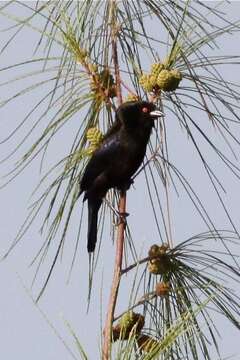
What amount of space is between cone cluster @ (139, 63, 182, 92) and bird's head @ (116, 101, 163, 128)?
91mm

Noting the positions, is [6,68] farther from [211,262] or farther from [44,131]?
[211,262]

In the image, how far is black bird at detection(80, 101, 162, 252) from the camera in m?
2.75

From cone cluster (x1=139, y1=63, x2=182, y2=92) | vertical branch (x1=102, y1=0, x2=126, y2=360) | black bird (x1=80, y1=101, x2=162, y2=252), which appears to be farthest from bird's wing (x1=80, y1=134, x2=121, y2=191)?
cone cluster (x1=139, y1=63, x2=182, y2=92)

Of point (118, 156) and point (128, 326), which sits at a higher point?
point (118, 156)

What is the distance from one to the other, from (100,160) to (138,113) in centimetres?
17

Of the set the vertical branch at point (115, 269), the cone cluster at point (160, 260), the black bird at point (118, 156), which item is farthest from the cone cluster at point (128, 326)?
the black bird at point (118, 156)

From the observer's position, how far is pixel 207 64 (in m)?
2.66

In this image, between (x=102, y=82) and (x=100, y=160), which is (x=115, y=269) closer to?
(x=102, y=82)

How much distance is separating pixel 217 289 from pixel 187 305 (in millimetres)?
92

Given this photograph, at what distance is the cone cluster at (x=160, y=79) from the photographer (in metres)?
2.48

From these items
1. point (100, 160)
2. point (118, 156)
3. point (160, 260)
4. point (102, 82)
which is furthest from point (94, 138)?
point (118, 156)

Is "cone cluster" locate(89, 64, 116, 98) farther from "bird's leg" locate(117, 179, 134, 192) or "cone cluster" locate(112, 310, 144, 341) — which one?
"cone cluster" locate(112, 310, 144, 341)

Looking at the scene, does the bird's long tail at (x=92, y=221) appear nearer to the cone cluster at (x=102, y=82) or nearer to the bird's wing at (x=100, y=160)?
the bird's wing at (x=100, y=160)

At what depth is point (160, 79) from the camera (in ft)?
8.13
